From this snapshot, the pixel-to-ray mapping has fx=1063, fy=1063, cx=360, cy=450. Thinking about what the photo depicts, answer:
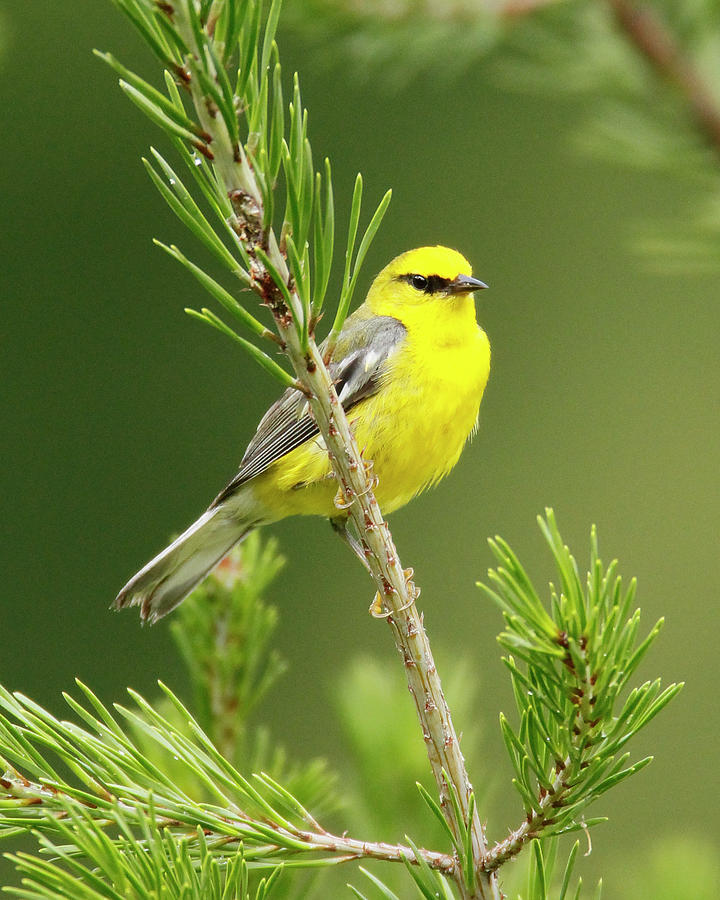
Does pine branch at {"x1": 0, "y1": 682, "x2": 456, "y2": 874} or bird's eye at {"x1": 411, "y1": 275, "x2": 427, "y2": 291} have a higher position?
bird's eye at {"x1": 411, "y1": 275, "x2": 427, "y2": 291}

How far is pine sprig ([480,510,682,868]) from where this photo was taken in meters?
0.91

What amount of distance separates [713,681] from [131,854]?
4.41 m

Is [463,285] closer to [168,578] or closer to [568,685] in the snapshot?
[168,578]

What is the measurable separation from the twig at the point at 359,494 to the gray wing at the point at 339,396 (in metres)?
1.33

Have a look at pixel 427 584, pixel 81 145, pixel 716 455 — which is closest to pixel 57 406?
pixel 81 145

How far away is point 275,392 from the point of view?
5.27 metres

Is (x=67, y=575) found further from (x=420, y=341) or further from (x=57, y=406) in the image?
(x=420, y=341)

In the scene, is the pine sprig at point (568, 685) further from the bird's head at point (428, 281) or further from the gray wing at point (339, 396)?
the bird's head at point (428, 281)

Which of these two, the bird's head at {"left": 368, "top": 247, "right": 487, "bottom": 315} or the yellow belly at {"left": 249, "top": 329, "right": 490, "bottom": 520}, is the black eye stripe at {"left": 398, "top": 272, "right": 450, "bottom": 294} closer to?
the bird's head at {"left": 368, "top": 247, "right": 487, "bottom": 315}

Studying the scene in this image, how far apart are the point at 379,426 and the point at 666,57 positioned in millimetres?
1261

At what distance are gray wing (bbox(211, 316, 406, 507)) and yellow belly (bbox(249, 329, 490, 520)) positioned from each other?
0.10ft

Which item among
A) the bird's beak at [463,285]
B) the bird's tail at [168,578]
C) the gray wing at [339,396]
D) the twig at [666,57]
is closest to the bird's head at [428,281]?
the bird's beak at [463,285]

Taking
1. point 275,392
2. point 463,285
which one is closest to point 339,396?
point 463,285

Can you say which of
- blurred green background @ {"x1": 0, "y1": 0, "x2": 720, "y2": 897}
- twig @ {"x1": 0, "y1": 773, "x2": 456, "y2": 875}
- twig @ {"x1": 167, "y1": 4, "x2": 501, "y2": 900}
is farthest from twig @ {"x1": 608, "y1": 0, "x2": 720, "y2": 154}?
blurred green background @ {"x1": 0, "y1": 0, "x2": 720, "y2": 897}
